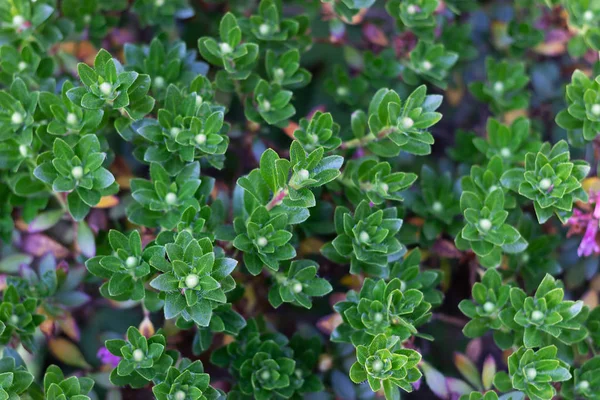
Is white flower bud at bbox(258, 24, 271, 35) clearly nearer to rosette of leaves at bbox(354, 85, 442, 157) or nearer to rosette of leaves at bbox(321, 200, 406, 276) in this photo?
rosette of leaves at bbox(354, 85, 442, 157)

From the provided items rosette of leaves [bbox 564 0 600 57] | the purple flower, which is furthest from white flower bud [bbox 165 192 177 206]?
rosette of leaves [bbox 564 0 600 57]

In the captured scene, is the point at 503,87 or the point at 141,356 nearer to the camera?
the point at 141,356

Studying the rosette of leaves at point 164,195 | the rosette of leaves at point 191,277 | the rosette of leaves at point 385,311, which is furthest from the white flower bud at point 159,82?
the rosette of leaves at point 385,311

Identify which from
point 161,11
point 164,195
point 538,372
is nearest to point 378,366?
point 538,372

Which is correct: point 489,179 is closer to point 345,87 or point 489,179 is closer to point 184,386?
point 345,87

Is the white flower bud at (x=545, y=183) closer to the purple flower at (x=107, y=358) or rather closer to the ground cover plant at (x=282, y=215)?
the ground cover plant at (x=282, y=215)

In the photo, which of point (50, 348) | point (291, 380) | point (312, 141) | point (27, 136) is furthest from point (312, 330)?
point (27, 136)
